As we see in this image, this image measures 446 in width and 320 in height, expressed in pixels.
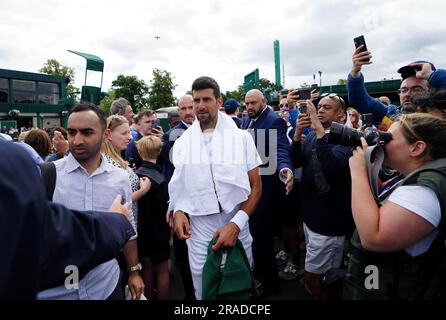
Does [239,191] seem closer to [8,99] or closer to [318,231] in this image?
[318,231]

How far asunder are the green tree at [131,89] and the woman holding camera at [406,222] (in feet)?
194

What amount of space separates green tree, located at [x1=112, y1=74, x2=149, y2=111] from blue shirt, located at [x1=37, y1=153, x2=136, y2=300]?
58397 millimetres

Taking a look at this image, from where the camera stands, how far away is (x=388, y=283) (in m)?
1.40

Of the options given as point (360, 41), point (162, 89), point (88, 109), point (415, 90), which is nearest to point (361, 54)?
point (360, 41)

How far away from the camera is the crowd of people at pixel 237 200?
1.14 m

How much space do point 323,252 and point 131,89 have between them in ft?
200

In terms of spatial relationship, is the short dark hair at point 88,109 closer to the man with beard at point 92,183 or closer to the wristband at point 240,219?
the man with beard at point 92,183

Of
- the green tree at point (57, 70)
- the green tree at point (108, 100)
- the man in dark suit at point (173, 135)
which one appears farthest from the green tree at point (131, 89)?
the man in dark suit at point (173, 135)

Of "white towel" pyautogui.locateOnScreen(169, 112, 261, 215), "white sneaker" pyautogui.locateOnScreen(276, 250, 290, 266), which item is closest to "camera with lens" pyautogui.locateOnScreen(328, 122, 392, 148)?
"white towel" pyautogui.locateOnScreen(169, 112, 261, 215)

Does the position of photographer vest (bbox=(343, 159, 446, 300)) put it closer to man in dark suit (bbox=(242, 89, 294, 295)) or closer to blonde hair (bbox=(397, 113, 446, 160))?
blonde hair (bbox=(397, 113, 446, 160))

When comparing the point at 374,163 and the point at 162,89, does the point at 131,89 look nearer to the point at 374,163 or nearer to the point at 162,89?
the point at 162,89

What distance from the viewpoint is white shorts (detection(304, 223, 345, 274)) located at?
2.73m
